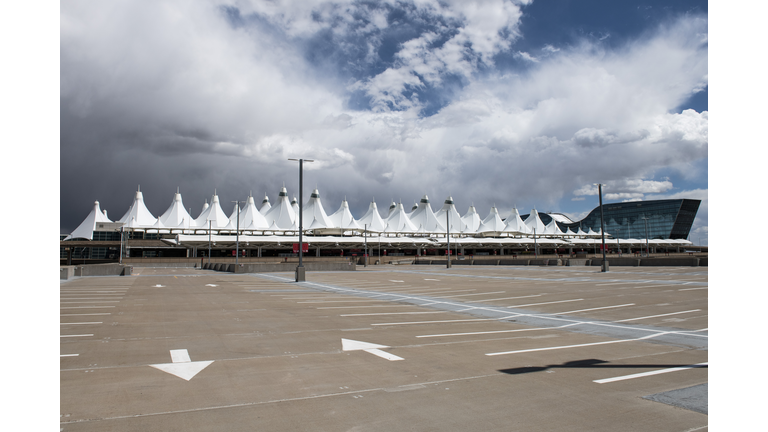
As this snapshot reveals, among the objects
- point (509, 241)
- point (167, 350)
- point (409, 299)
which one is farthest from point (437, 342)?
point (509, 241)

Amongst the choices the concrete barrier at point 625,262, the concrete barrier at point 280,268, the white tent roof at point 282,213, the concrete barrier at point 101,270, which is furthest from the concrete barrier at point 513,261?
the white tent roof at point 282,213

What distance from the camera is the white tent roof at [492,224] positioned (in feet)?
501

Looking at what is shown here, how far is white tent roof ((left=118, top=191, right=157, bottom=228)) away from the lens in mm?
111062

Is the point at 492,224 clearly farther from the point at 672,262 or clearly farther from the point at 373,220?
the point at 672,262

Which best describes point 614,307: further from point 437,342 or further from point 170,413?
point 170,413

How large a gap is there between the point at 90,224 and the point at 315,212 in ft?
189

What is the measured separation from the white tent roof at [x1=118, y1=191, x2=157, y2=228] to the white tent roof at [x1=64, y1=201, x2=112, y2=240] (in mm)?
6567

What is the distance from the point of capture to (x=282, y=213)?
13238 cm

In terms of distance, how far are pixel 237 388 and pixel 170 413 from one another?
1.00 meters

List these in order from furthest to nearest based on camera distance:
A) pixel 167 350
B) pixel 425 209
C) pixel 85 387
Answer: pixel 425 209 → pixel 167 350 → pixel 85 387

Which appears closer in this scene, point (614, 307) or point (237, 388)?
point (237, 388)

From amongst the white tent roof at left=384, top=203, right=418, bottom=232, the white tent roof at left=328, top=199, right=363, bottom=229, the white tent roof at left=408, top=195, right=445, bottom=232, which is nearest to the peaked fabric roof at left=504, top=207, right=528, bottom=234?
the white tent roof at left=408, top=195, right=445, bottom=232

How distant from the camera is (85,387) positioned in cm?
564
